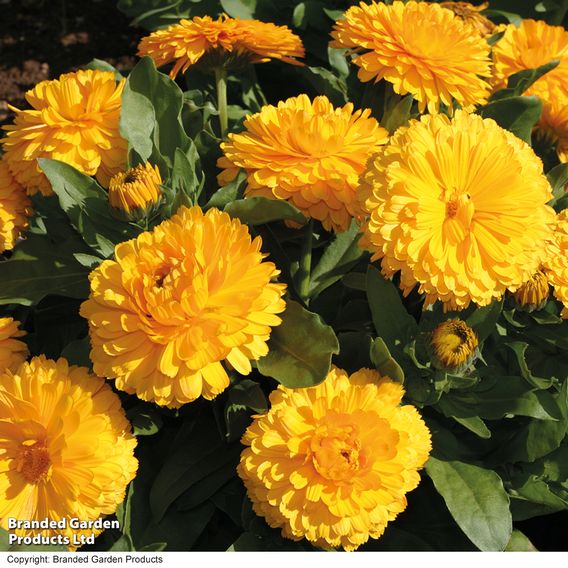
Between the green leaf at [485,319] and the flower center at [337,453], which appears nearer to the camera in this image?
the flower center at [337,453]

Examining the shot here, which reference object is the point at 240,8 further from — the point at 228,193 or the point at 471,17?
the point at 228,193

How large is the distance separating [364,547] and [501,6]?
232 cm

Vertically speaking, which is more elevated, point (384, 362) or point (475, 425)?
point (384, 362)

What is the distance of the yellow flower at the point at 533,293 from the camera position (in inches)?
62.1

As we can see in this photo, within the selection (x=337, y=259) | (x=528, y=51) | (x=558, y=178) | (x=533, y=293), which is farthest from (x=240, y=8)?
(x=533, y=293)

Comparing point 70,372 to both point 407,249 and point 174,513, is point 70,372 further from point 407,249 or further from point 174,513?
point 407,249

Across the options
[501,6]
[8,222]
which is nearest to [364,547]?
[8,222]

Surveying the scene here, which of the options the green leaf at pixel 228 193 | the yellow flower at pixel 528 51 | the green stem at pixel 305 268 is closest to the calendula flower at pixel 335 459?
the green stem at pixel 305 268

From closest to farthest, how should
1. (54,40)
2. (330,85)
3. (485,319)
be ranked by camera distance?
(485,319), (330,85), (54,40)

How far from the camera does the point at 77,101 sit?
1731 millimetres

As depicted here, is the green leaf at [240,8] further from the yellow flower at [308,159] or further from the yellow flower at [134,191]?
the yellow flower at [134,191]

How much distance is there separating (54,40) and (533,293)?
3.17m

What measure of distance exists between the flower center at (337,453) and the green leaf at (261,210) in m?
0.44

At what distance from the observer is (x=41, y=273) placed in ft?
5.83
